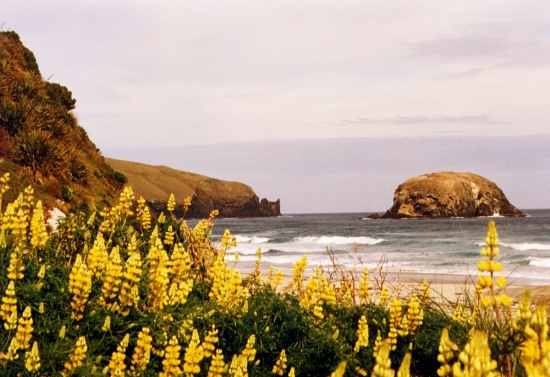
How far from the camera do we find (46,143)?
13367mm

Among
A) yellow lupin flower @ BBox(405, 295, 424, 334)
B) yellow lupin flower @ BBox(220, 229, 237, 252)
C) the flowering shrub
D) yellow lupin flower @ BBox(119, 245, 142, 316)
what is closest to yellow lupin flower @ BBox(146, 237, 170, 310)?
the flowering shrub

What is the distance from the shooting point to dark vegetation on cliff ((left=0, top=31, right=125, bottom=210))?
12.7 m

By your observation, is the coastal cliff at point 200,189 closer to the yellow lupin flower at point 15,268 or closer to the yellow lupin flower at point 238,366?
the yellow lupin flower at point 15,268

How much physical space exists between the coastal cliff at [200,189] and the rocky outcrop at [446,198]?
55817mm

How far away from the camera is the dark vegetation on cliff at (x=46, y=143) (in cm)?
1270

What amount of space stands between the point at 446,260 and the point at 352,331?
27008 mm

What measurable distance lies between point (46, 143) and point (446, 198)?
95.2m

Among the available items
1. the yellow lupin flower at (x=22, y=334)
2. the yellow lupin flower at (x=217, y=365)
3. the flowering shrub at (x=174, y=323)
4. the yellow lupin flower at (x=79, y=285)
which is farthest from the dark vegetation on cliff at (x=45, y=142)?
the yellow lupin flower at (x=217, y=365)

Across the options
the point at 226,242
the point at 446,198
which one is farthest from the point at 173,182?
the point at 226,242

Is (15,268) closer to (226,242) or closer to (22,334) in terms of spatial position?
(22,334)

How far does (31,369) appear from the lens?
428 cm

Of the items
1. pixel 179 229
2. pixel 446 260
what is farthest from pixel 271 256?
pixel 179 229

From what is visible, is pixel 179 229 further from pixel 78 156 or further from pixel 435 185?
pixel 435 185

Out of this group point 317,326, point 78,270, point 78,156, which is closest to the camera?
point 78,270
